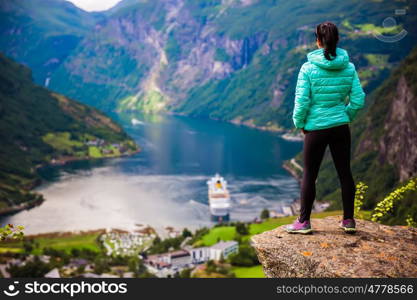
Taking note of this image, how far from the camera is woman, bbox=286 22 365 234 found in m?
8.38

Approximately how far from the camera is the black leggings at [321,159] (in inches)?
337

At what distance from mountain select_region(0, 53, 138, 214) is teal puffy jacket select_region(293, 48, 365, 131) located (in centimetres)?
10901

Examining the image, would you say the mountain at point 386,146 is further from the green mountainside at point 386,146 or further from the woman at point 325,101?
Result: the woman at point 325,101

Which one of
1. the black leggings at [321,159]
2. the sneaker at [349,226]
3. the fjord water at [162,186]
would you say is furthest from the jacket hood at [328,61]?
the fjord water at [162,186]

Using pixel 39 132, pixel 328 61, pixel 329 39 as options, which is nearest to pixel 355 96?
pixel 328 61

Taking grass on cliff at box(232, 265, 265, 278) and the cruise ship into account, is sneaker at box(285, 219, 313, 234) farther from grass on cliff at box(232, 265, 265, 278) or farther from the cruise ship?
the cruise ship

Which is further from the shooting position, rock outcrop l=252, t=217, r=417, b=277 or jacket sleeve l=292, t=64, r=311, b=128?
jacket sleeve l=292, t=64, r=311, b=128

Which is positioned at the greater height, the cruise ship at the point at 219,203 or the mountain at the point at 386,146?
the mountain at the point at 386,146

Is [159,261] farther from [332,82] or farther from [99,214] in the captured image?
[332,82]

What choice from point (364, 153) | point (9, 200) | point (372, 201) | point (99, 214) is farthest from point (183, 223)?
point (364, 153)

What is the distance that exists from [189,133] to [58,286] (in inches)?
7153

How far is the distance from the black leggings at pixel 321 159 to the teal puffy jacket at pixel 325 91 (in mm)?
171

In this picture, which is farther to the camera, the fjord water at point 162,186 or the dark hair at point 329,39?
the fjord water at point 162,186

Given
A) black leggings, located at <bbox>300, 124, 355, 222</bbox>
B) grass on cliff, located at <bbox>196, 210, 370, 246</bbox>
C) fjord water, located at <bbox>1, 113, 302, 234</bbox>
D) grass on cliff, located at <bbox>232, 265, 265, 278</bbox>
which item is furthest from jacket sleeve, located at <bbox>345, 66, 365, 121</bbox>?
fjord water, located at <bbox>1, 113, 302, 234</bbox>
